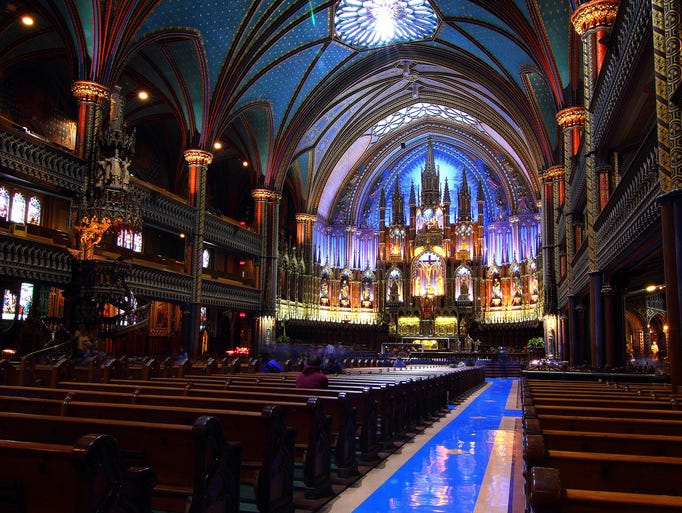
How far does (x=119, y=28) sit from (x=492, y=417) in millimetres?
16916

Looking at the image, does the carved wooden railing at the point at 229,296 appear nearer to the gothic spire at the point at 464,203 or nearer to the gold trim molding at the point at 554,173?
the gold trim molding at the point at 554,173

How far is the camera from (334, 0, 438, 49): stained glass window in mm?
Answer: 28500

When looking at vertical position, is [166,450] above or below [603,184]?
below

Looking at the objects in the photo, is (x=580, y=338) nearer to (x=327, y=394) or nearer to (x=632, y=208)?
(x=632, y=208)

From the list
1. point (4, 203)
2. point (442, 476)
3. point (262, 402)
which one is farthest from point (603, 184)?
point (4, 203)

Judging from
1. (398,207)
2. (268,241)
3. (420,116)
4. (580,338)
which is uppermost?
(420,116)

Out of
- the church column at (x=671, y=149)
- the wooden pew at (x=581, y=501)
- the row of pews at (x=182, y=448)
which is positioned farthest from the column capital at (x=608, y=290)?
the wooden pew at (x=581, y=501)

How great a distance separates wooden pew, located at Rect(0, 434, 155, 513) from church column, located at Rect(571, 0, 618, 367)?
1371 centimetres

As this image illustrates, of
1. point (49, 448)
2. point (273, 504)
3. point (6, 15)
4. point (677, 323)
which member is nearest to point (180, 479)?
point (273, 504)

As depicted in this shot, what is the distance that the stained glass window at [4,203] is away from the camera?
23.4 m

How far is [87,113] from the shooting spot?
1958 cm

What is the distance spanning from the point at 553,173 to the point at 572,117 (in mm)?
6837

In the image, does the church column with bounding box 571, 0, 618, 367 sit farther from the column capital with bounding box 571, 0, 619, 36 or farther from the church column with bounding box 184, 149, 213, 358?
the church column with bounding box 184, 149, 213, 358

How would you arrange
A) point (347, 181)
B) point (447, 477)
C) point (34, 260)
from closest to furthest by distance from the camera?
point (447, 477) → point (34, 260) → point (347, 181)
